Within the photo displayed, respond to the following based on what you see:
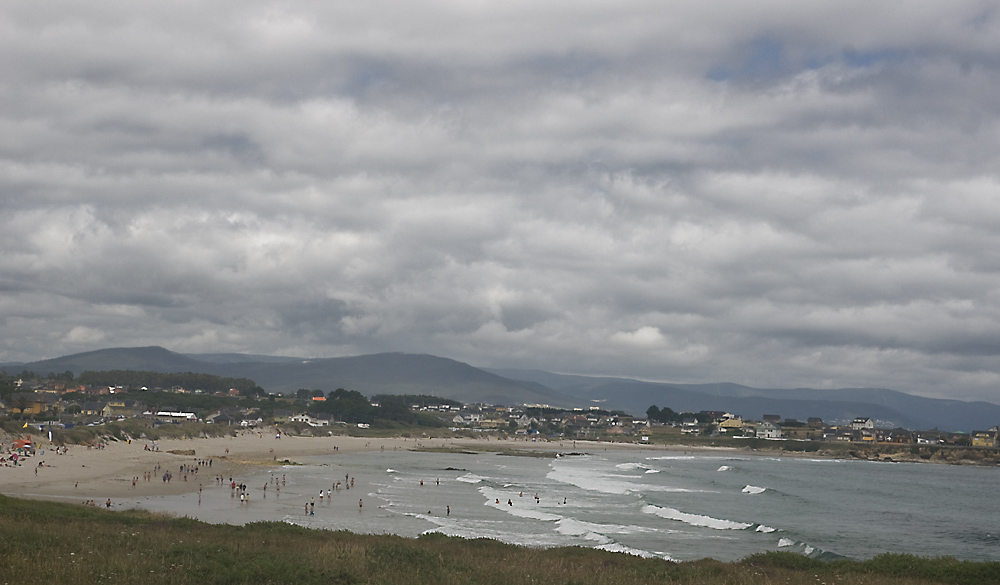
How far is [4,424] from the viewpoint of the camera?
83.5 metres

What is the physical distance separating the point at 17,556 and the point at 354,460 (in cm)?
8441

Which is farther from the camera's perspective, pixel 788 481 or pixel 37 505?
pixel 788 481

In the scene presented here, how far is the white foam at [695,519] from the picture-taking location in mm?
48812

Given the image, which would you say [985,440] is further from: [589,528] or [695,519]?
[589,528]

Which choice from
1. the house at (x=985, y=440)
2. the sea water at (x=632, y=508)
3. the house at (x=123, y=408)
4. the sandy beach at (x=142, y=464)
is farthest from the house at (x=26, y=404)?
the house at (x=985, y=440)

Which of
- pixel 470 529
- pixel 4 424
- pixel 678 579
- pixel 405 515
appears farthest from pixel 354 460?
pixel 678 579

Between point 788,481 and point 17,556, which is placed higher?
point 17,556

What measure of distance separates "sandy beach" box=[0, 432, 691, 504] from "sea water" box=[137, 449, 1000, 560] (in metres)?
4.35

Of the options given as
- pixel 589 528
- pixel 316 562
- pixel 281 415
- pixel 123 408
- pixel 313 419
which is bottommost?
pixel 313 419

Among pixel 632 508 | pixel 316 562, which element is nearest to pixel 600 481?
pixel 632 508

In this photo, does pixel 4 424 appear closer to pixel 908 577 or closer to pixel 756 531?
pixel 756 531

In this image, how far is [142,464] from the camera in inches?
2872

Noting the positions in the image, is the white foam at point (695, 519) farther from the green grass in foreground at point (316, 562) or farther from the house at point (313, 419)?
the house at point (313, 419)

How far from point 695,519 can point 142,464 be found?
172ft
